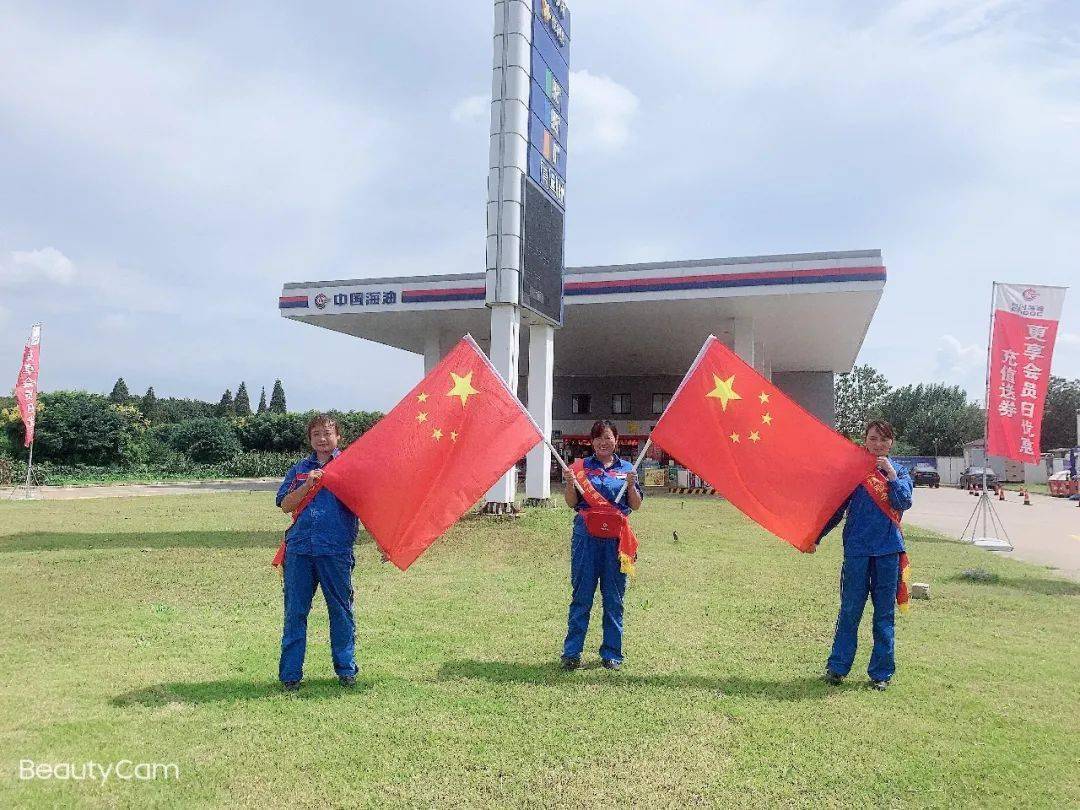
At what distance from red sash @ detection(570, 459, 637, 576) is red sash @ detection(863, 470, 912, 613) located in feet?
5.24

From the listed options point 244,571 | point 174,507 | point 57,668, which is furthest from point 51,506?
point 57,668

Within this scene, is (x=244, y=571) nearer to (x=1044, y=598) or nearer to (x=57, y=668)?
(x=57, y=668)

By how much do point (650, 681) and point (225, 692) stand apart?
8.84 feet

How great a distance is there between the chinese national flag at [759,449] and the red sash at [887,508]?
11 centimetres

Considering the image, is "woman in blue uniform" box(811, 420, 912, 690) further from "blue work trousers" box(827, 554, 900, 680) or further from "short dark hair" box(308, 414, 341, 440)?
"short dark hair" box(308, 414, 341, 440)

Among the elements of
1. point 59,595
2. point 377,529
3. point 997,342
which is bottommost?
point 59,595

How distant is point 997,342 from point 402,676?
1246 cm

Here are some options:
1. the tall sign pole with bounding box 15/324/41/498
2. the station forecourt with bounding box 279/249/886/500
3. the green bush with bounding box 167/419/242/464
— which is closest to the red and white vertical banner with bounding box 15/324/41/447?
the tall sign pole with bounding box 15/324/41/498

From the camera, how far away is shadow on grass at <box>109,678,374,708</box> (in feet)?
14.5

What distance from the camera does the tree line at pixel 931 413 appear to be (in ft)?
208

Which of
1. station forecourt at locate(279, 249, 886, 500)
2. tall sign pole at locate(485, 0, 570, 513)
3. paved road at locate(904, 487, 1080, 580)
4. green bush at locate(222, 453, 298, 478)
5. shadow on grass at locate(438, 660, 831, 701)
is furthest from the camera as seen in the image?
green bush at locate(222, 453, 298, 478)

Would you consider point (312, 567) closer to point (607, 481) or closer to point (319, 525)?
point (319, 525)

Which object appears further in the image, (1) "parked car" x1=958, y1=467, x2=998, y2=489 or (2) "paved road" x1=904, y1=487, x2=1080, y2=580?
(1) "parked car" x1=958, y1=467, x2=998, y2=489

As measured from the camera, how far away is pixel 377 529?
4766 millimetres
